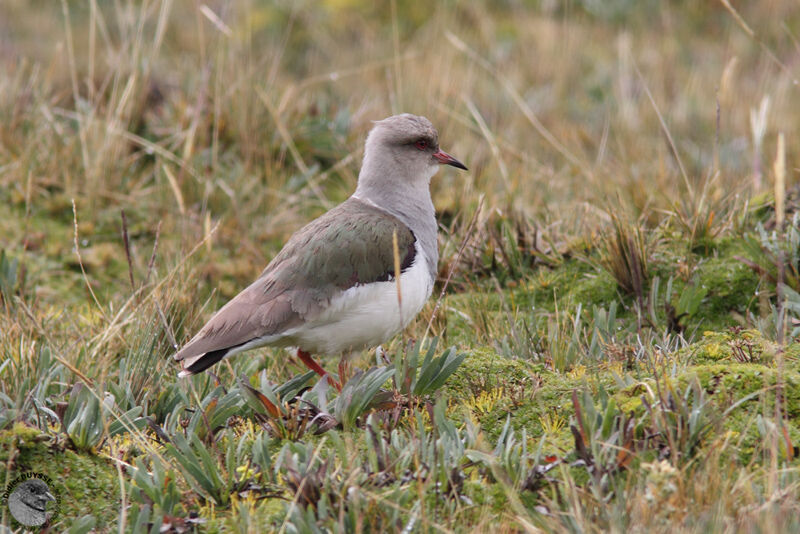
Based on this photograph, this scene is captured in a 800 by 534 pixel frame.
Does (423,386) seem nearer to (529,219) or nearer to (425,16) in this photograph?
(529,219)

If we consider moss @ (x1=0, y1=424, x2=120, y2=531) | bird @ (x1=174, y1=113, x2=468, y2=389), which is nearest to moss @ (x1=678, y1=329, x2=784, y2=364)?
bird @ (x1=174, y1=113, x2=468, y2=389)

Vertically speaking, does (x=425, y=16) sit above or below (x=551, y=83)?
above

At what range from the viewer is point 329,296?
4.46 m

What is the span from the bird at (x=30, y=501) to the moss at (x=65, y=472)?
55 millimetres

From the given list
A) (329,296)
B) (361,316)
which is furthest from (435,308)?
(329,296)

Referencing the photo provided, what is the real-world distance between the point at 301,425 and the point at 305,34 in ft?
28.5

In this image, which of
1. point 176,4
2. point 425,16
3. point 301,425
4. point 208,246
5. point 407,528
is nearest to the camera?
point 407,528

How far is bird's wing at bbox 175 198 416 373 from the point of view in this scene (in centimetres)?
427

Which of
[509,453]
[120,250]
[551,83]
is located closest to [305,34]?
[551,83]

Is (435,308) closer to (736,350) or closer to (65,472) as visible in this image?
(736,350)

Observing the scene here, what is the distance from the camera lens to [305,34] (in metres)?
11.6

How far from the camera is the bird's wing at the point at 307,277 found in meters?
4.27

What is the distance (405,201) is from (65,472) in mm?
2405

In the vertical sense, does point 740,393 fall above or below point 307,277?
below
